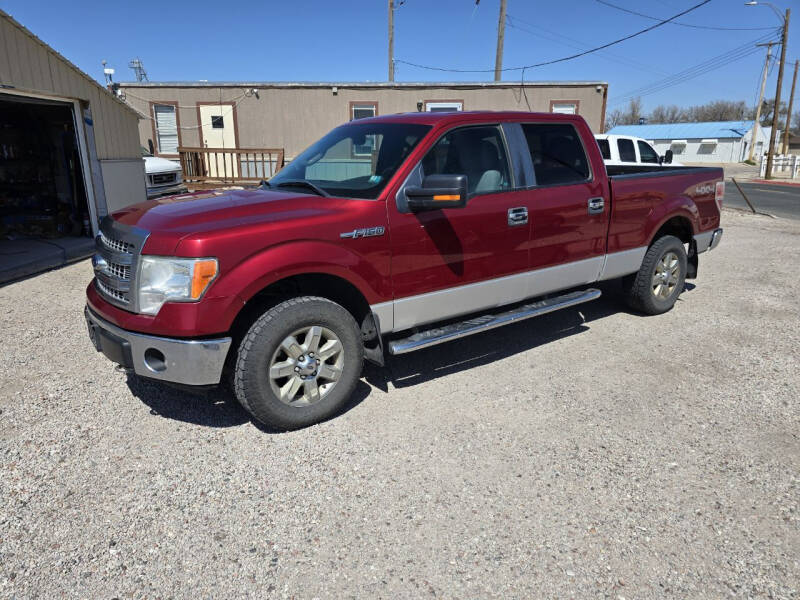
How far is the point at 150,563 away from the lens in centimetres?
252

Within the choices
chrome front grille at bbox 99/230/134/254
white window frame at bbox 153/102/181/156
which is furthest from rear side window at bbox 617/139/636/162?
white window frame at bbox 153/102/181/156

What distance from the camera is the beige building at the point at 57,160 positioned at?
841cm

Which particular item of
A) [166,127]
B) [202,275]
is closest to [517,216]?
[202,275]

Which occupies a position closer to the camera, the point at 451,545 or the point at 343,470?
the point at 451,545

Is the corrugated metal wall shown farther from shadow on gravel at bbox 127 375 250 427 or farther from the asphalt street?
the asphalt street

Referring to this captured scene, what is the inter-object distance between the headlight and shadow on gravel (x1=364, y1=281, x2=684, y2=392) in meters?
1.72

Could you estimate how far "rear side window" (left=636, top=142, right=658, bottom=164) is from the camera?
14.0 m

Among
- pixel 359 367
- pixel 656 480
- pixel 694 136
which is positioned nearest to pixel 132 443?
pixel 359 367

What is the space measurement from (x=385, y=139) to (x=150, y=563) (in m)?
3.17

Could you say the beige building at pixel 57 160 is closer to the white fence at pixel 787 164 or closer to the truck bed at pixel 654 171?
the truck bed at pixel 654 171

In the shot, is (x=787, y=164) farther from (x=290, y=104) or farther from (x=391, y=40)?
(x=290, y=104)

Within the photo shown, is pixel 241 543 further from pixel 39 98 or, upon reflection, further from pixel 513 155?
pixel 39 98

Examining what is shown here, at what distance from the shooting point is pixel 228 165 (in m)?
18.8

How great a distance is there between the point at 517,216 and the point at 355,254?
1.47 meters
